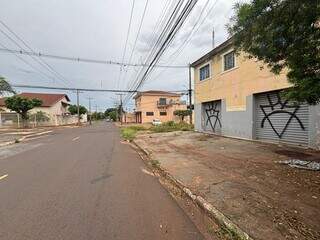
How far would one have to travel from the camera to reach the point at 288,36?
6402mm

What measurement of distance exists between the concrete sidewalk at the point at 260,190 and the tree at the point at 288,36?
7.23ft

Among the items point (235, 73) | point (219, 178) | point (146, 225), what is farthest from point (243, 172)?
point (235, 73)

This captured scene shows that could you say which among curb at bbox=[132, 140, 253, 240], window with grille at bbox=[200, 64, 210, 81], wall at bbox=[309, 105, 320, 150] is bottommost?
curb at bbox=[132, 140, 253, 240]

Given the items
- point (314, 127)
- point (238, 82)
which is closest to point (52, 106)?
point (238, 82)

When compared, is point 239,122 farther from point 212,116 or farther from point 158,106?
point 158,106

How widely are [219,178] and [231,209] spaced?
2675 millimetres

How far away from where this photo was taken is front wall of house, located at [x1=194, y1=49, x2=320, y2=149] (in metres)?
13.6

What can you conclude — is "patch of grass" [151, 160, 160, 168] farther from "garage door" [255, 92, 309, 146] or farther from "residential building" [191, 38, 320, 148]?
"garage door" [255, 92, 309, 146]

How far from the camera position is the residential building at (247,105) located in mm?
13906

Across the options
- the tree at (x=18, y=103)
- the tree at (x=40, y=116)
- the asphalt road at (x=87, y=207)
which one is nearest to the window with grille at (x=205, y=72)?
the asphalt road at (x=87, y=207)

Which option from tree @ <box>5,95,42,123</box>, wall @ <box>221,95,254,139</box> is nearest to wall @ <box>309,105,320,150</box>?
wall @ <box>221,95,254,139</box>

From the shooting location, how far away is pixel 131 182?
816 centimetres

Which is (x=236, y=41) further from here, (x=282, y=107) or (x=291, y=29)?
(x=282, y=107)

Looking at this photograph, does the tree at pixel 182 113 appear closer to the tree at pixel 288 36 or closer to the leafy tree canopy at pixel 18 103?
the leafy tree canopy at pixel 18 103
